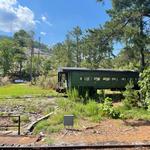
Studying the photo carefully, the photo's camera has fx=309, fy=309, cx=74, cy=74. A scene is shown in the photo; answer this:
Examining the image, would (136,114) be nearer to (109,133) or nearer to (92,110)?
(92,110)

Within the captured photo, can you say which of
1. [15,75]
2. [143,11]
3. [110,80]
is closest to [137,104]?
→ [143,11]

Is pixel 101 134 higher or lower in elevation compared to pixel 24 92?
lower

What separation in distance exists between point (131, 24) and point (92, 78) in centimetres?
624

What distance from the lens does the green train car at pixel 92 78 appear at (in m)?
25.6

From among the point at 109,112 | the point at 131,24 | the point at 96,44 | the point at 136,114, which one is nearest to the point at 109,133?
the point at 109,112

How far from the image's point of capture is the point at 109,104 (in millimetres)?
14477

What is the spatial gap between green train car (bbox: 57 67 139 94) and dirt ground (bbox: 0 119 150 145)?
42.6 feet

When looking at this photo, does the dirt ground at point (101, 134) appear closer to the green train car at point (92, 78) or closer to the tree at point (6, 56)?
the green train car at point (92, 78)

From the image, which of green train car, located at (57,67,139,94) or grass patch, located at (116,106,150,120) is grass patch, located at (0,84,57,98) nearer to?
green train car, located at (57,67,139,94)

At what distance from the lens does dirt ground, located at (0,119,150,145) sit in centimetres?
873

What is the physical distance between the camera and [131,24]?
2228 centimetres

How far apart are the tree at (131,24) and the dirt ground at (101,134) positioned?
7.27 metres

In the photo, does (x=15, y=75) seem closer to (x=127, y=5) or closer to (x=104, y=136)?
(x=127, y=5)

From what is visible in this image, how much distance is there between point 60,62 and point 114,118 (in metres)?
52.7
